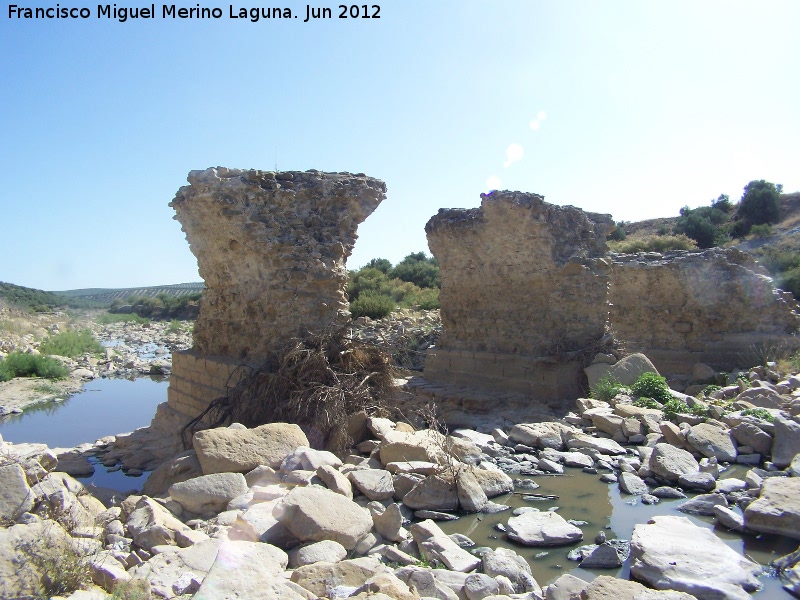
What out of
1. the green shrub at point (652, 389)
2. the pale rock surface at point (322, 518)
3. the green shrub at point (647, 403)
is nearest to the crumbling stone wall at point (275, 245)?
the pale rock surface at point (322, 518)

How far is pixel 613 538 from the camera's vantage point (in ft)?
11.8

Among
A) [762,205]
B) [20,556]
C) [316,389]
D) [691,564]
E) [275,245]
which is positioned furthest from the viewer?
[762,205]

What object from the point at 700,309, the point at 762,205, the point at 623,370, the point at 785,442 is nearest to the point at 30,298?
the point at 762,205

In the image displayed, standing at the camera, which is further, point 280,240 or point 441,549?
point 280,240

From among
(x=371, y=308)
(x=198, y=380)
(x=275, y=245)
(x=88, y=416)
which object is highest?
(x=275, y=245)

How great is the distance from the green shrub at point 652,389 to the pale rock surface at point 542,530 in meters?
3.69

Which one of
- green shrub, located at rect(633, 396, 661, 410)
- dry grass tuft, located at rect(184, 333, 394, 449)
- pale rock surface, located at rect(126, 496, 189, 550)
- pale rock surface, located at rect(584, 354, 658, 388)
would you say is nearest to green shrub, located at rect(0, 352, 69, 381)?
dry grass tuft, located at rect(184, 333, 394, 449)

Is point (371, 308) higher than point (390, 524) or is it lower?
higher

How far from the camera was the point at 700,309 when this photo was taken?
36.6ft

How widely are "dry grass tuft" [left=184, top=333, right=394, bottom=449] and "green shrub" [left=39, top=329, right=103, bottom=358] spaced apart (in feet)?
61.8

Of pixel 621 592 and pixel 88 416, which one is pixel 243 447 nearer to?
pixel 621 592

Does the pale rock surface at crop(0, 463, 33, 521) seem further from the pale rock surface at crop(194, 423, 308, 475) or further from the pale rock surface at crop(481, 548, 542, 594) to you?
the pale rock surface at crop(481, 548, 542, 594)

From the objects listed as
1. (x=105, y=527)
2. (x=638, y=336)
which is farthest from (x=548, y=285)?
(x=105, y=527)

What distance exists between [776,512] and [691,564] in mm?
952
